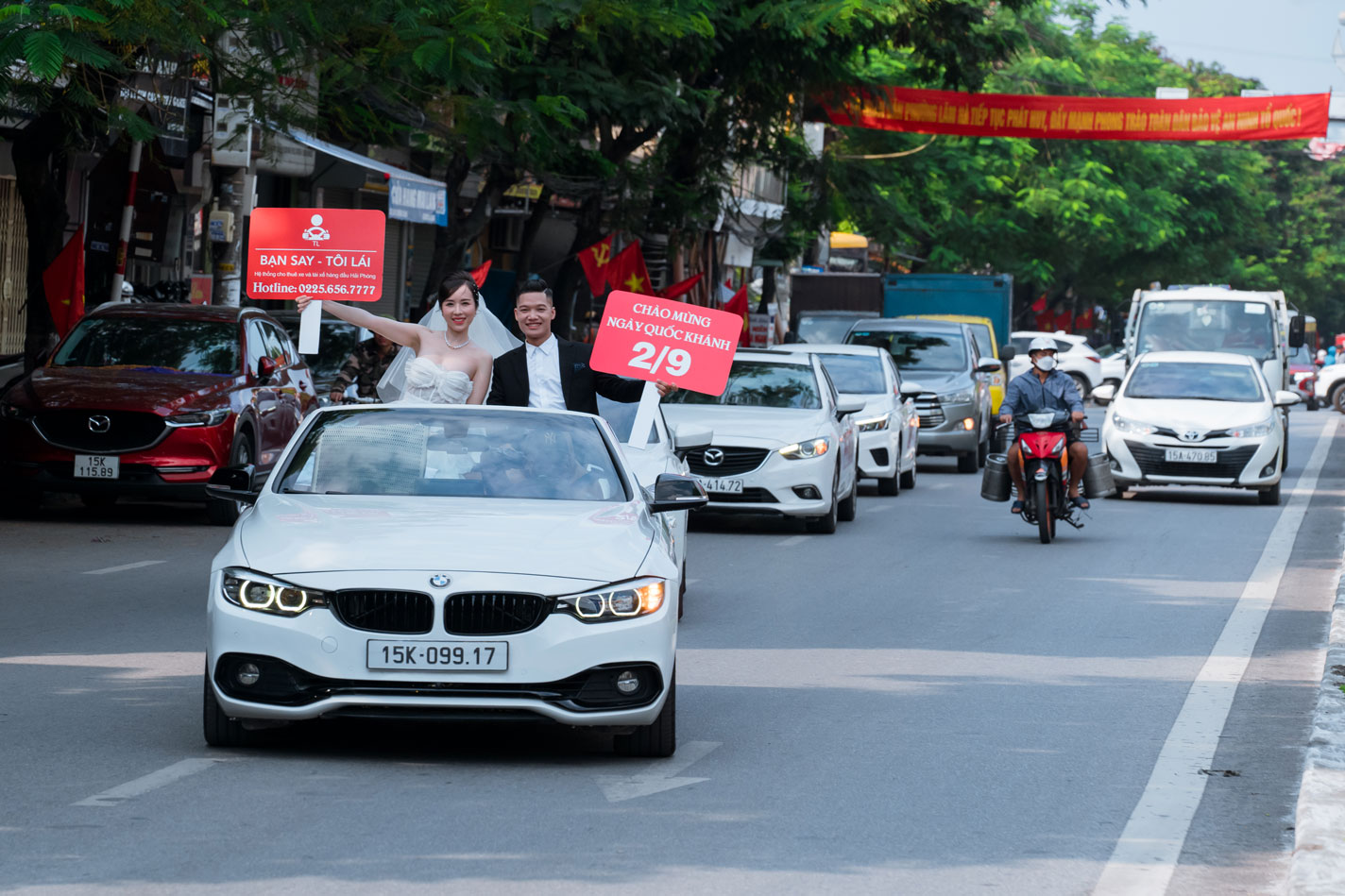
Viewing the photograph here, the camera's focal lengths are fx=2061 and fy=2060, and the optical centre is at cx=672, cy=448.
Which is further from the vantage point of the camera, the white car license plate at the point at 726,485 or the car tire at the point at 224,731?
the white car license plate at the point at 726,485

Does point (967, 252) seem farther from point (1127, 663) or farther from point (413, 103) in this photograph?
point (1127, 663)

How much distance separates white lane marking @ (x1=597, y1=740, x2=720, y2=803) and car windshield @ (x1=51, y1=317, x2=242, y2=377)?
10080 millimetres

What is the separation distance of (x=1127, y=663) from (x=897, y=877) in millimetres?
4879

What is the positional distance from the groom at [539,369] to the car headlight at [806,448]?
7.20 m

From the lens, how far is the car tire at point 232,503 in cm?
1616

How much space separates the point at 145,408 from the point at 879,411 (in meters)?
8.70

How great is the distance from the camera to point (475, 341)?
1162 centimetres

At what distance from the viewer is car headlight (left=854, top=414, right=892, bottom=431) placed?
21.5m

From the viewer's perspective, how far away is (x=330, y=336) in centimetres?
2178

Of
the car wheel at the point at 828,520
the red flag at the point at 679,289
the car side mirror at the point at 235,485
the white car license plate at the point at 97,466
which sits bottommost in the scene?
the car wheel at the point at 828,520

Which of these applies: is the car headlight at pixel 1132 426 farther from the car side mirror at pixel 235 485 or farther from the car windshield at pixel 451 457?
the car side mirror at pixel 235 485

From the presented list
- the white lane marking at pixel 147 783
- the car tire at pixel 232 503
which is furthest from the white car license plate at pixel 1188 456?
the white lane marking at pixel 147 783

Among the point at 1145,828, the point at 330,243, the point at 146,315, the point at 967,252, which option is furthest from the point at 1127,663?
the point at 967,252

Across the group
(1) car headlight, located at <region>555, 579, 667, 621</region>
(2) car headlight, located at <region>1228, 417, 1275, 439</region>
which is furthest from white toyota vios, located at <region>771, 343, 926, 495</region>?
(1) car headlight, located at <region>555, 579, 667, 621</region>
